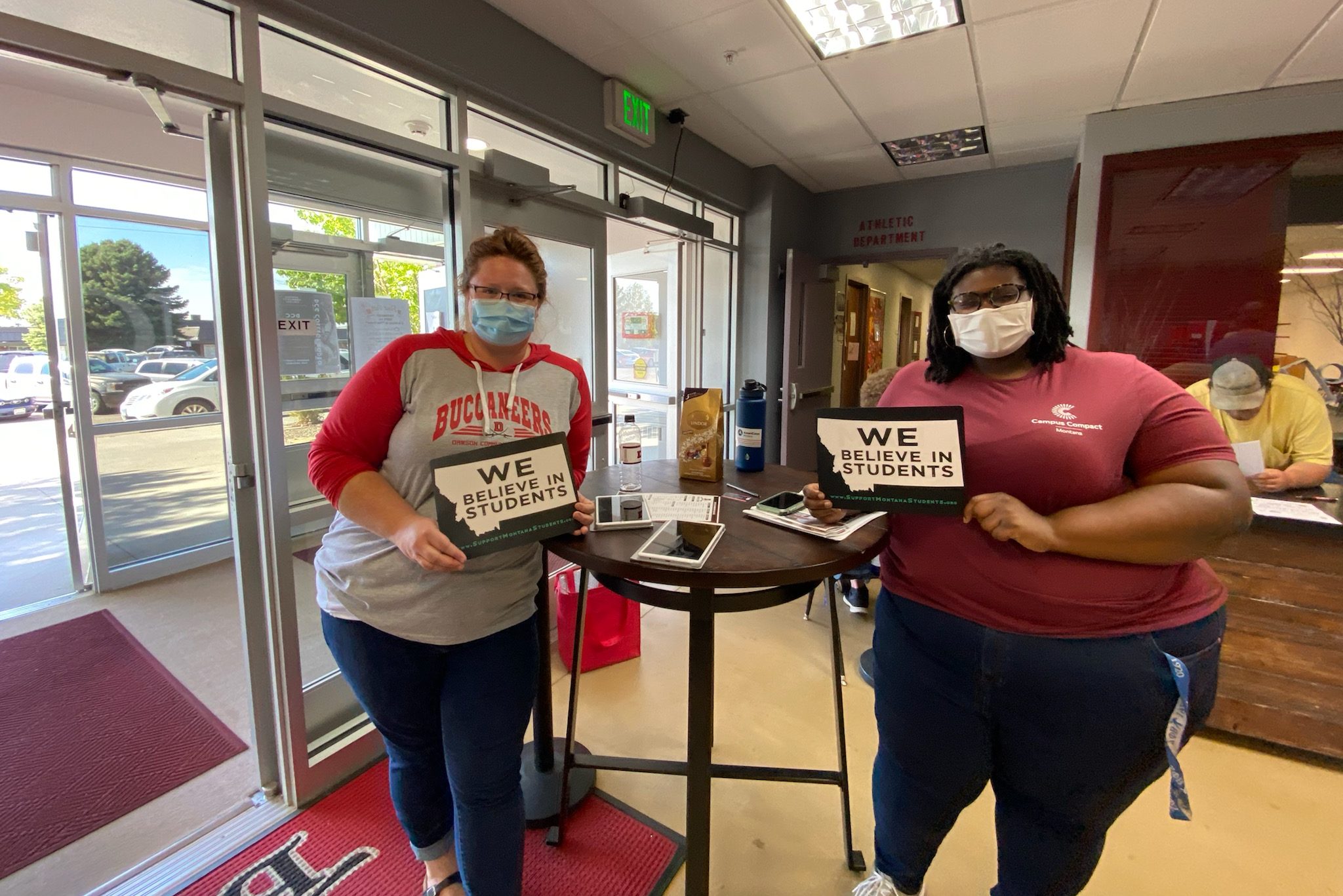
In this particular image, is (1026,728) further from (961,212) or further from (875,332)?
(875,332)

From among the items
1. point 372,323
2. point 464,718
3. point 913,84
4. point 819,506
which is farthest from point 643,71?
point 464,718

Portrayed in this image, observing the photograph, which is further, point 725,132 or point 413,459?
point 725,132

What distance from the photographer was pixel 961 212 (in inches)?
167

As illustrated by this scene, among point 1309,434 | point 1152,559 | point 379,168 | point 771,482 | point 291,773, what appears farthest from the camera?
point 1309,434

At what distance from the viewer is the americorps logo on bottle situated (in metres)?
0.96

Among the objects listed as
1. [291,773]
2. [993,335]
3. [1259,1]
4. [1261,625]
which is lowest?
[291,773]

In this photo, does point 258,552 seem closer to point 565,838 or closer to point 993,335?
point 565,838

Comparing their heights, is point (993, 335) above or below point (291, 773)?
above

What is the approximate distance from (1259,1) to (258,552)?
12.6 ft

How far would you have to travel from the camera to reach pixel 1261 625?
7.00 ft

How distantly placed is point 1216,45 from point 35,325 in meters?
5.76

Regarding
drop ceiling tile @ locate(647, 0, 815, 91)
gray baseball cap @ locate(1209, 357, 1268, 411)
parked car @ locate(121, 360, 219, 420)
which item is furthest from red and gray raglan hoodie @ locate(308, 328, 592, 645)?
parked car @ locate(121, 360, 219, 420)

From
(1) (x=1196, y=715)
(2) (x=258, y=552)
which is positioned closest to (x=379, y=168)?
(2) (x=258, y=552)

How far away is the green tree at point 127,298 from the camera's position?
3221mm
